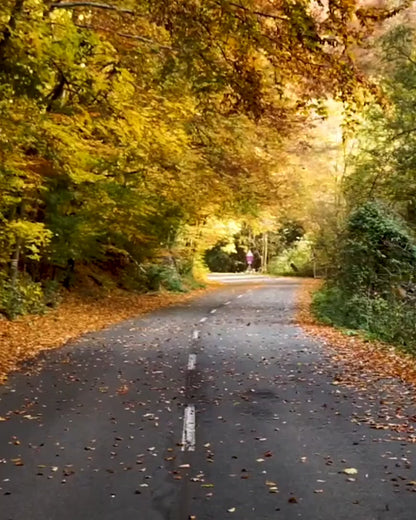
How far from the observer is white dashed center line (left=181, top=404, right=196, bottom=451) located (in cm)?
690

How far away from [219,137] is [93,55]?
949 centimetres

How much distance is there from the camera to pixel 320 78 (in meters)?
8.66

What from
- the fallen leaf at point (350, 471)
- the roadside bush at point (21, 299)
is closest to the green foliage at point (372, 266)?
the roadside bush at point (21, 299)

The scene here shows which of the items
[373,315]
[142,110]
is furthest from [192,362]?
[373,315]

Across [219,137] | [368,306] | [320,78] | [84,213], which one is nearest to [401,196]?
[368,306]

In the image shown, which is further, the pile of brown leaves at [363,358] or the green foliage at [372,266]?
the green foliage at [372,266]

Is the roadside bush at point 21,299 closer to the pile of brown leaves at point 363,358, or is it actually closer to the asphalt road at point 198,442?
the asphalt road at point 198,442

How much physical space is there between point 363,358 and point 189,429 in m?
6.64

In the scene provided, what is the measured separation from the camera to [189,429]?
7.57 metres

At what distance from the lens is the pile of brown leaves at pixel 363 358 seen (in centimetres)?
1129

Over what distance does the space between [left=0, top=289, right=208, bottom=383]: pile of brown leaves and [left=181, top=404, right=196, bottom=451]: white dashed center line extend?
376cm

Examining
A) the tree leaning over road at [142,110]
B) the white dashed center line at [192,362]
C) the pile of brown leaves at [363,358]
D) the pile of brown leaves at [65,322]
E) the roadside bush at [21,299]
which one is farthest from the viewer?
the roadside bush at [21,299]

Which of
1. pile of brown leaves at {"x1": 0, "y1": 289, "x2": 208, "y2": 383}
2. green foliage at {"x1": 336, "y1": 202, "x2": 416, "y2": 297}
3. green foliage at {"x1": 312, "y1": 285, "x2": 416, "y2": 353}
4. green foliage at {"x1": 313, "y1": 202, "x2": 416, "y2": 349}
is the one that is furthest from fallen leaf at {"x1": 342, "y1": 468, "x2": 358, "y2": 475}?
green foliage at {"x1": 336, "y1": 202, "x2": 416, "y2": 297}

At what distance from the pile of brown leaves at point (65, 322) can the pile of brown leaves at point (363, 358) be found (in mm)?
5985
